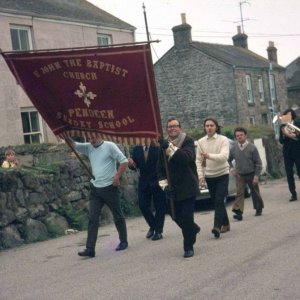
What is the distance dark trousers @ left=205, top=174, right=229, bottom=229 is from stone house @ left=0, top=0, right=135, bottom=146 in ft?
44.5

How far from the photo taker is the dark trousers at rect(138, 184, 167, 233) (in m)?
10.0

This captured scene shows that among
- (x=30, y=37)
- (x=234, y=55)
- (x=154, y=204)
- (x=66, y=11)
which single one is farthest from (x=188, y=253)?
(x=234, y=55)

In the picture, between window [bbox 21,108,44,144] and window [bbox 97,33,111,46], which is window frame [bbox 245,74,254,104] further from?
window [bbox 21,108,44,144]

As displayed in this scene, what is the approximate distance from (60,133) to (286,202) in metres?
6.92

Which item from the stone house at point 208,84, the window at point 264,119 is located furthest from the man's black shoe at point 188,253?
the window at point 264,119

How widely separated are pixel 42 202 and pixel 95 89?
13.7 ft

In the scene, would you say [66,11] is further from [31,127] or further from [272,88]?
[272,88]

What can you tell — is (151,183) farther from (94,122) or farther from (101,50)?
(101,50)

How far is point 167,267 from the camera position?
7.57 metres

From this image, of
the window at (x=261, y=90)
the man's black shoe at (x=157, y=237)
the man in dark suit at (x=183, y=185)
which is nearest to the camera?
the man in dark suit at (x=183, y=185)

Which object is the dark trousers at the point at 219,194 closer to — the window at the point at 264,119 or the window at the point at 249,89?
the window at the point at 249,89

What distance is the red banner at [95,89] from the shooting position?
314 inches

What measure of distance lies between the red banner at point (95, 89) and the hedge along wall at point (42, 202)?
2.83 metres

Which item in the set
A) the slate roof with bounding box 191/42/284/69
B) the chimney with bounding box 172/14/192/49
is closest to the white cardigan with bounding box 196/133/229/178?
the slate roof with bounding box 191/42/284/69
